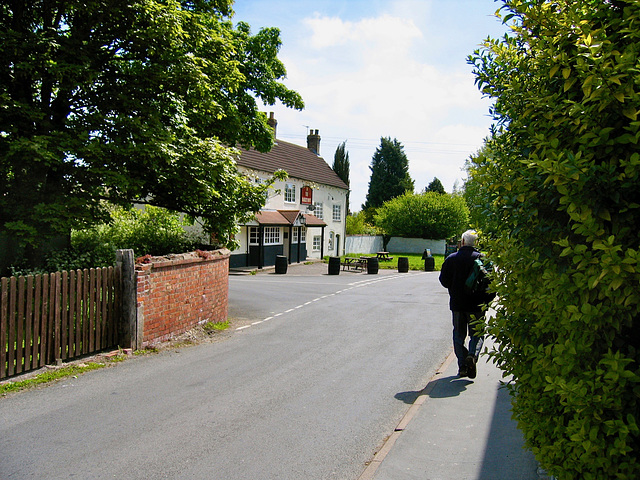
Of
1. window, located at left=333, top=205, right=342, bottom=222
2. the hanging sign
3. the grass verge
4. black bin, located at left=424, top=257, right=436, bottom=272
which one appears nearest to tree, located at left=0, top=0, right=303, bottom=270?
the grass verge

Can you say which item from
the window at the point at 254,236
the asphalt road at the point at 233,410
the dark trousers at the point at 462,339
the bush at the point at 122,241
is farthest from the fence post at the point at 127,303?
the window at the point at 254,236

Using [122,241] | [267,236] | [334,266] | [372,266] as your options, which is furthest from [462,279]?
[267,236]

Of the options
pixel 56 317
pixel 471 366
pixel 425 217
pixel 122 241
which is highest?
pixel 425 217

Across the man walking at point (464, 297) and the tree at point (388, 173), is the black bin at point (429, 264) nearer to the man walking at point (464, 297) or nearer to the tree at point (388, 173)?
the man walking at point (464, 297)

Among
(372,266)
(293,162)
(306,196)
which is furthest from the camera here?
(293,162)

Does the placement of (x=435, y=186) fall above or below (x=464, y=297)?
above

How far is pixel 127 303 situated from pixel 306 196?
30.8m

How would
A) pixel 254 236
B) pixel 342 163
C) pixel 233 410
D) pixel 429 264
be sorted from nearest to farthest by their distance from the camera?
pixel 233 410
pixel 254 236
pixel 429 264
pixel 342 163

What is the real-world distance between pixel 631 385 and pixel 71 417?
5.64 meters

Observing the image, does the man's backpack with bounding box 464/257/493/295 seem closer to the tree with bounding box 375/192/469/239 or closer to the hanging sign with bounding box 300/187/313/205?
the hanging sign with bounding box 300/187/313/205

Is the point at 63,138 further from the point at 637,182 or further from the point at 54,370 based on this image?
the point at 637,182

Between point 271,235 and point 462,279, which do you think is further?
point 271,235

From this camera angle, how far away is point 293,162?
4075 cm

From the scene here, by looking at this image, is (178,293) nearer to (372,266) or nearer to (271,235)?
(372,266)
